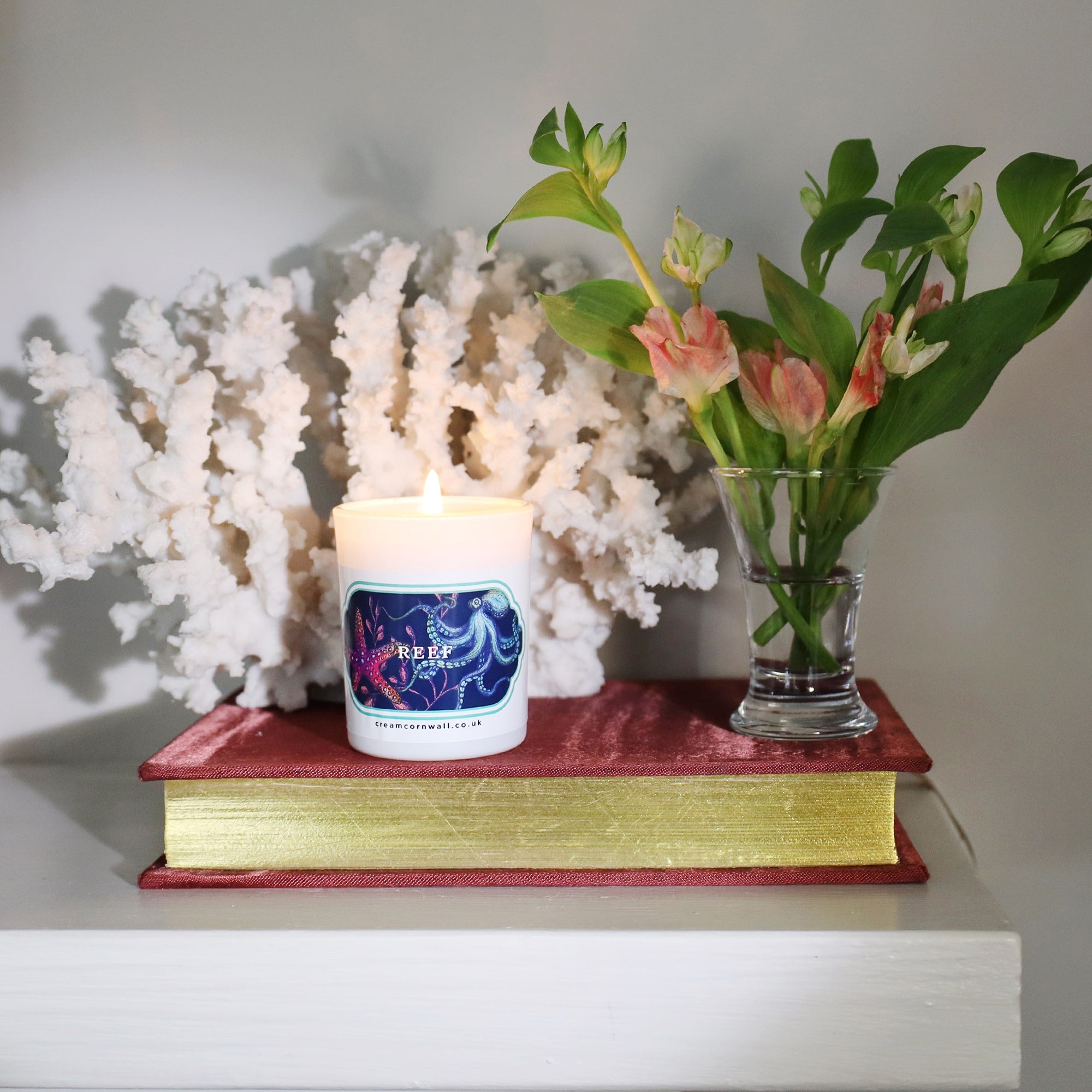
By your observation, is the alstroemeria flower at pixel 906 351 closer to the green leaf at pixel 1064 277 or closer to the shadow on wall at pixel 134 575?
the green leaf at pixel 1064 277

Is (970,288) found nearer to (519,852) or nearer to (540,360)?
(540,360)

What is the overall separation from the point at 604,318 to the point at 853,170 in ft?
0.53

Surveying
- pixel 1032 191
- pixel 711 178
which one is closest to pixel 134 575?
pixel 711 178

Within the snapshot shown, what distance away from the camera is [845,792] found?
52 centimetres

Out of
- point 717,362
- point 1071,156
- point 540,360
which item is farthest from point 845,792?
point 1071,156

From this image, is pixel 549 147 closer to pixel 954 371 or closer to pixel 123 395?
pixel 954 371

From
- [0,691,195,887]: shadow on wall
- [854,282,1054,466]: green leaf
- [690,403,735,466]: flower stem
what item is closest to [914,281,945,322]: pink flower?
[854,282,1054,466]: green leaf

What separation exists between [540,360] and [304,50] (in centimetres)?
27

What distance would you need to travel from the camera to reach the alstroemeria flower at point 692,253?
1.74ft

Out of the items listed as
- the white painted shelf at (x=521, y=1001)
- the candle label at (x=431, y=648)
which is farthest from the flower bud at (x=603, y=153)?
the white painted shelf at (x=521, y=1001)

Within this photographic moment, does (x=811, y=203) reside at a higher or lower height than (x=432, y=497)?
higher

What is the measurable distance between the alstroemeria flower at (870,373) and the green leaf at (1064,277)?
0.11 m

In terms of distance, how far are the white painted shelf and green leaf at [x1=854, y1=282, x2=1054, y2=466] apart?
9.8 inches

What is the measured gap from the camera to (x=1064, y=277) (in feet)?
1.87
